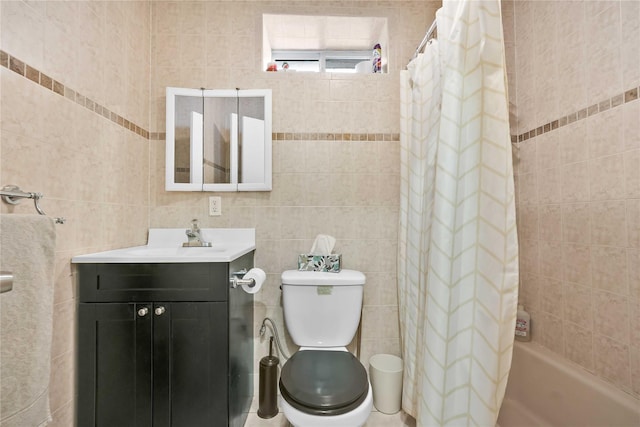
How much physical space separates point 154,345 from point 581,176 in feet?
5.96

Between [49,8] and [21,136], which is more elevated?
[49,8]

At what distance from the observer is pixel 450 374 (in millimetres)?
955

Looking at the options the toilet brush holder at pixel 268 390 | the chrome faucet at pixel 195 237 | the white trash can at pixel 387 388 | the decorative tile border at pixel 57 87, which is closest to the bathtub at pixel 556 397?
the white trash can at pixel 387 388

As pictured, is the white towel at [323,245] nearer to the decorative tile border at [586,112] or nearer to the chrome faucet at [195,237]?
the chrome faucet at [195,237]

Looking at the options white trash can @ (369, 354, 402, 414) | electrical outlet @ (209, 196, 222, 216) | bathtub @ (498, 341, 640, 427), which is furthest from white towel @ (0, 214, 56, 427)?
bathtub @ (498, 341, 640, 427)

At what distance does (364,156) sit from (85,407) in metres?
1.66

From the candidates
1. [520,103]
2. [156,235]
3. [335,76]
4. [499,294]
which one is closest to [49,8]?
[156,235]

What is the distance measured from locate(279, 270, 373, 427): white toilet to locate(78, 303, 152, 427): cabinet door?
20.8 inches

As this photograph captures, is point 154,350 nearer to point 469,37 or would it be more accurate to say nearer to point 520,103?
point 469,37

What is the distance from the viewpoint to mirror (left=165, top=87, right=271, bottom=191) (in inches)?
64.9

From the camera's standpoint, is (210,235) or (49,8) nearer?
(49,8)

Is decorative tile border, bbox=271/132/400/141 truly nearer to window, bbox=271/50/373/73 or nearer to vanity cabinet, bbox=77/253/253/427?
window, bbox=271/50/373/73

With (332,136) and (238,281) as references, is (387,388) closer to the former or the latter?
(238,281)

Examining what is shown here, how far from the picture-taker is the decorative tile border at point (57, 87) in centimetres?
91
